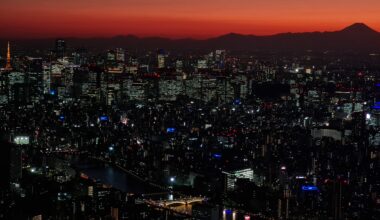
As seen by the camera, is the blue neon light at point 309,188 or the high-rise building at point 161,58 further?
the high-rise building at point 161,58

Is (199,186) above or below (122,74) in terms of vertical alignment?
below

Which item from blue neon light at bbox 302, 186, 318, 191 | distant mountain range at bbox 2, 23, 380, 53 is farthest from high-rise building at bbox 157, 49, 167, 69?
blue neon light at bbox 302, 186, 318, 191

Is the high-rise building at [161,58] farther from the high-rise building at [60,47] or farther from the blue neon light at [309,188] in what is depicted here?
the blue neon light at [309,188]

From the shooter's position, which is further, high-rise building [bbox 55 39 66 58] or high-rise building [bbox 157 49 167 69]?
high-rise building [bbox 55 39 66 58]

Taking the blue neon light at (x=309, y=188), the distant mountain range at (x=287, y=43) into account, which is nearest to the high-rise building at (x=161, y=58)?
the distant mountain range at (x=287, y=43)

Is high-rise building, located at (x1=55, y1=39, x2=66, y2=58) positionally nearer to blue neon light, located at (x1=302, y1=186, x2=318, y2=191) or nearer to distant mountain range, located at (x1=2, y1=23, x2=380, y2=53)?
distant mountain range, located at (x1=2, y1=23, x2=380, y2=53)

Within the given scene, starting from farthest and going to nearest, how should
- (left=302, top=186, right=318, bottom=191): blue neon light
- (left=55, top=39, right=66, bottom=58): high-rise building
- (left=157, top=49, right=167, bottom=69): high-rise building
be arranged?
(left=55, top=39, right=66, bottom=58): high-rise building, (left=157, top=49, right=167, bottom=69): high-rise building, (left=302, top=186, right=318, bottom=191): blue neon light

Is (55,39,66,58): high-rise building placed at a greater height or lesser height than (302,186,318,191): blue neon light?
greater

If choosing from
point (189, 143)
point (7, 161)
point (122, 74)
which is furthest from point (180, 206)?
point (122, 74)

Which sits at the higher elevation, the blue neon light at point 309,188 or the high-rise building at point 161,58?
the high-rise building at point 161,58

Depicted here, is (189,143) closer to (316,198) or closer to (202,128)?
(202,128)

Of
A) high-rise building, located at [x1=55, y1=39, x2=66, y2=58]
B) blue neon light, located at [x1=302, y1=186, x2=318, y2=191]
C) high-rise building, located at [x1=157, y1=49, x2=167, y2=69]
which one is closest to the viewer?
blue neon light, located at [x1=302, y1=186, x2=318, y2=191]
